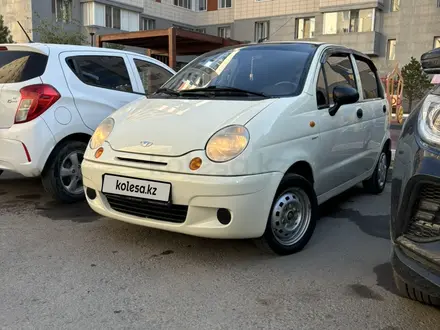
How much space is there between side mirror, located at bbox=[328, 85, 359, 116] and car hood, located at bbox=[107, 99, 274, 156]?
759mm

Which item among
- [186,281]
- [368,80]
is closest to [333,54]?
[368,80]

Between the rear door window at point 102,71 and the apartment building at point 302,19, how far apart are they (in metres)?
24.5

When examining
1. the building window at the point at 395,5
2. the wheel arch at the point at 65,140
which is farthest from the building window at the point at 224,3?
the wheel arch at the point at 65,140

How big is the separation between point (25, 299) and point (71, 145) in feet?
7.33

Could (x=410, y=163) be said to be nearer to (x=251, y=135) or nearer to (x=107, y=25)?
(x=251, y=135)

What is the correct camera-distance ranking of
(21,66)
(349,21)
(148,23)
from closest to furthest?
(21,66) < (349,21) < (148,23)

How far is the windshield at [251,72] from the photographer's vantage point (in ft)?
12.4

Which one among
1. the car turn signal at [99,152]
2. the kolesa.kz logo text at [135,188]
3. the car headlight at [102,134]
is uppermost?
the car headlight at [102,134]

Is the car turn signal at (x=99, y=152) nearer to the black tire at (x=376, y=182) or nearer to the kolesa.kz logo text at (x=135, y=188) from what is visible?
the kolesa.kz logo text at (x=135, y=188)

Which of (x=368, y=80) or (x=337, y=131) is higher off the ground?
(x=368, y=80)

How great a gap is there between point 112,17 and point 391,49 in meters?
19.8

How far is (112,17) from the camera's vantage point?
3278 centimetres

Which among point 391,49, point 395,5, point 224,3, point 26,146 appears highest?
point 224,3

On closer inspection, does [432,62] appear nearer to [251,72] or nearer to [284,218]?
[284,218]
